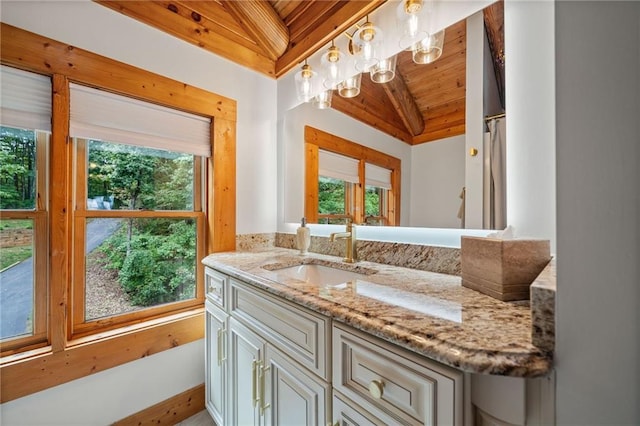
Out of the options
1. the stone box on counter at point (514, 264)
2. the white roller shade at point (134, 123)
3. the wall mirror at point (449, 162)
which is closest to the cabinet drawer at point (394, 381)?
the stone box on counter at point (514, 264)

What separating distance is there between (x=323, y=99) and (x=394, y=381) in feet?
5.04

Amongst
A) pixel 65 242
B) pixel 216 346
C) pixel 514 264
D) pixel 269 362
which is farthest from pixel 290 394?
pixel 65 242

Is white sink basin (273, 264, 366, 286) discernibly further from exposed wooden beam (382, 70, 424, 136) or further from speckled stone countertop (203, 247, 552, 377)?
exposed wooden beam (382, 70, 424, 136)

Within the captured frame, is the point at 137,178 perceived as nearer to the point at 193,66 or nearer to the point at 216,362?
the point at 193,66

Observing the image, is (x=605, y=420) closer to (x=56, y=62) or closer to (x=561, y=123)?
(x=561, y=123)

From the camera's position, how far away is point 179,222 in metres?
1.70

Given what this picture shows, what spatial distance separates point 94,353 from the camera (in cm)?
133

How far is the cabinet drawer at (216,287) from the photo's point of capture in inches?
50.8

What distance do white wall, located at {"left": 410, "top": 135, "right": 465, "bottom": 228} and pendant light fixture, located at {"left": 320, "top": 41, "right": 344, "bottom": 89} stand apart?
67 centimetres

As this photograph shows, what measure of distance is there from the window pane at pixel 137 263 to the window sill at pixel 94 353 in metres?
0.14

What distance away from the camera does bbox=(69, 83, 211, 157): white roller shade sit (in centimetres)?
132

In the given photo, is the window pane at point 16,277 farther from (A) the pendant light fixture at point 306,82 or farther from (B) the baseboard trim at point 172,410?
(A) the pendant light fixture at point 306,82

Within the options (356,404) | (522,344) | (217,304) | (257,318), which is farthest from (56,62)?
(522,344)

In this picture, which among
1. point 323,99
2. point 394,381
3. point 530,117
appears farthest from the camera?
point 323,99
